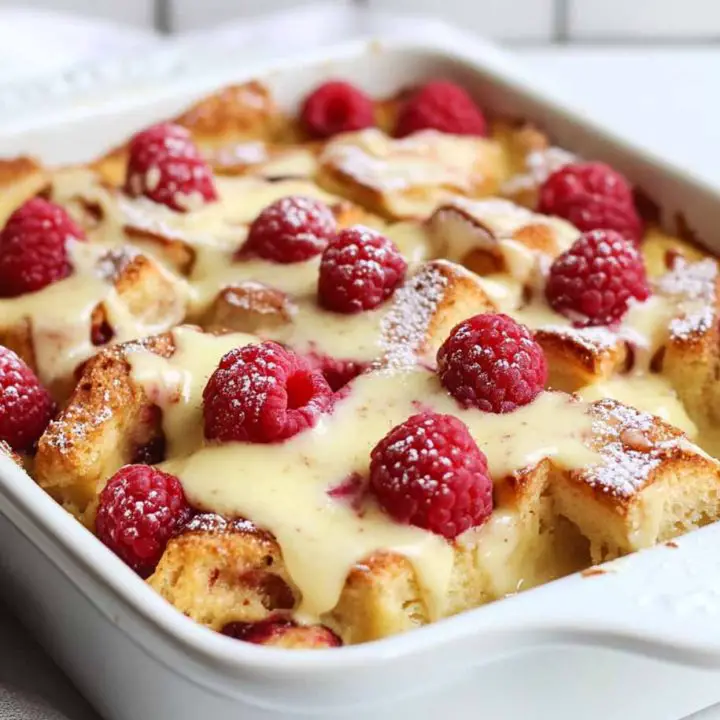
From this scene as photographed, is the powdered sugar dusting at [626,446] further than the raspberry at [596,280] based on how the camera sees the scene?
No

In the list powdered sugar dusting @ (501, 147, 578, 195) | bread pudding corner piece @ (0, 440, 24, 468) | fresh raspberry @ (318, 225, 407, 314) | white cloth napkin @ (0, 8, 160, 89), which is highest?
fresh raspberry @ (318, 225, 407, 314)

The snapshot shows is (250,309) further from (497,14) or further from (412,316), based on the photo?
(497,14)

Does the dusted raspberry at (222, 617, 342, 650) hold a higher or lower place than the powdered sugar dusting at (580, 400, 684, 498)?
lower

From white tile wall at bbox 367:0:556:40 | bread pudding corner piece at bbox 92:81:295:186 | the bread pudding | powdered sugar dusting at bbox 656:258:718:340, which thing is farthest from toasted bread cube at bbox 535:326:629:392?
white tile wall at bbox 367:0:556:40

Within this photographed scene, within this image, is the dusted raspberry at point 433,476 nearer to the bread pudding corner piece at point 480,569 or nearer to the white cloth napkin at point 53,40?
the bread pudding corner piece at point 480,569

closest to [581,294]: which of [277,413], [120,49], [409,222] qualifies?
[409,222]

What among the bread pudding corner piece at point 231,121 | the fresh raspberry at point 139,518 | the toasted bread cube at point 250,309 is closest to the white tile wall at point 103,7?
the bread pudding corner piece at point 231,121

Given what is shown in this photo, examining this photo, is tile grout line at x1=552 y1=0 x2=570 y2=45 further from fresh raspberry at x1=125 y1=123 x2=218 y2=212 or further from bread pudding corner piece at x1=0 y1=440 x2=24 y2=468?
bread pudding corner piece at x1=0 y1=440 x2=24 y2=468
